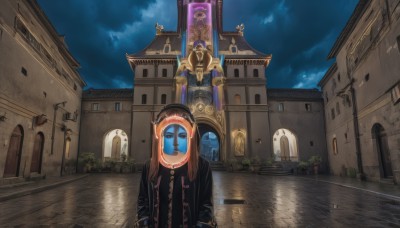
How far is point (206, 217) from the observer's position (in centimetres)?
256

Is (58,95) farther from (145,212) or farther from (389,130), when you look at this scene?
(389,130)

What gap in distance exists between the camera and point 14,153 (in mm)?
13398

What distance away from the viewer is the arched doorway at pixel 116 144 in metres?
28.2

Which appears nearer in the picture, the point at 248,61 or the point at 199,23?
the point at 248,61

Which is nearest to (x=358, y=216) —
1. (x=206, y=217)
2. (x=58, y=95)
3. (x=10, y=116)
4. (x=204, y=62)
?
(x=206, y=217)

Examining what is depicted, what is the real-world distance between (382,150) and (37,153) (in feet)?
72.4

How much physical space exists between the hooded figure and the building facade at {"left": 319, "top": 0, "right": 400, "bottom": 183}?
12.7 metres

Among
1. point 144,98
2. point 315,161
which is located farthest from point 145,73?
point 315,161

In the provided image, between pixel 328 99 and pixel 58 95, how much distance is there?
24.9 metres

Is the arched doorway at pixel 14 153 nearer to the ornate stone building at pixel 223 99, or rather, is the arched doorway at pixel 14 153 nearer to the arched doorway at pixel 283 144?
the ornate stone building at pixel 223 99

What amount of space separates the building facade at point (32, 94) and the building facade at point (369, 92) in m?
19.0

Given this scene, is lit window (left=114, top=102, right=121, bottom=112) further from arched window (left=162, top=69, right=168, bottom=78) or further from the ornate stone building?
arched window (left=162, top=69, right=168, bottom=78)

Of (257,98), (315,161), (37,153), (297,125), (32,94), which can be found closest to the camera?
(32,94)

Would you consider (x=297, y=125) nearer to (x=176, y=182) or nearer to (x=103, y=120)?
(x=103, y=120)
